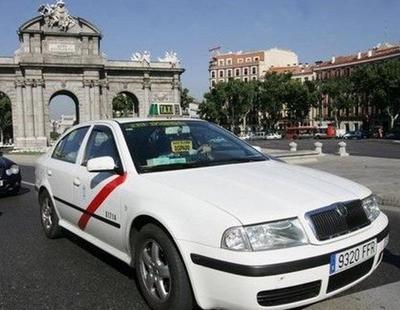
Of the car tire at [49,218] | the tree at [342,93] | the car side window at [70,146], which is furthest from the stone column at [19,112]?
the tree at [342,93]

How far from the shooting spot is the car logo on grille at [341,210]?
12.1ft

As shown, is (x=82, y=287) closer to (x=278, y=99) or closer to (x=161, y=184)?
(x=161, y=184)

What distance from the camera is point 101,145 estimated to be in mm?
5293

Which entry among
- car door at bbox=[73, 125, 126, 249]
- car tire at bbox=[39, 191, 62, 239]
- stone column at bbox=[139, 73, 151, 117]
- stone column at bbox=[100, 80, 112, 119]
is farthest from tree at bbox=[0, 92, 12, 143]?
car door at bbox=[73, 125, 126, 249]

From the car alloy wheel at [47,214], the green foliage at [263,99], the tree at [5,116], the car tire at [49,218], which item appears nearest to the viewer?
the car tire at [49,218]

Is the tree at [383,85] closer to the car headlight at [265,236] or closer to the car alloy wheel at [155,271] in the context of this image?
the car alloy wheel at [155,271]

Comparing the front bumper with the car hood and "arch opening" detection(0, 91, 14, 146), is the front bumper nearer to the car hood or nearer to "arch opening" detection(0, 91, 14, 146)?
the car hood

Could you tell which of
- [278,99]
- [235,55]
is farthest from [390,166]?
[235,55]

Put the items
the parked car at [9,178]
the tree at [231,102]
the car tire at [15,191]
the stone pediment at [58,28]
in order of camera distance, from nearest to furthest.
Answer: the parked car at [9,178] → the car tire at [15,191] → the stone pediment at [58,28] → the tree at [231,102]

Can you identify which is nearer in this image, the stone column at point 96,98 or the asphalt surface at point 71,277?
the asphalt surface at point 71,277

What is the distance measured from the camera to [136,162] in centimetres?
462

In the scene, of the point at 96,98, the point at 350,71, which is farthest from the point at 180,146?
the point at 350,71

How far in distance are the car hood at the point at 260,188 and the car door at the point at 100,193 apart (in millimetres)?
466

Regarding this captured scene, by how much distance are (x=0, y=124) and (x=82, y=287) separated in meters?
92.7
